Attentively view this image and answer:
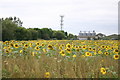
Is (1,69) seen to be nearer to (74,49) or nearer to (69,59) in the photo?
(69,59)

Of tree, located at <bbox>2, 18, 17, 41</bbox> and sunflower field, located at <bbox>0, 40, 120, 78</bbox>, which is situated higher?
tree, located at <bbox>2, 18, 17, 41</bbox>

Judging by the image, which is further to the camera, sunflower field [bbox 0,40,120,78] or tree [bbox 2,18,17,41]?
tree [bbox 2,18,17,41]

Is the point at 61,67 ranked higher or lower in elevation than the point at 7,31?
lower

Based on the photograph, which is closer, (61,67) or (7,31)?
(61,67)

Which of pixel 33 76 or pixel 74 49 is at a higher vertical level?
pixel 74 49

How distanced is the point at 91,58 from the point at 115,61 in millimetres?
524

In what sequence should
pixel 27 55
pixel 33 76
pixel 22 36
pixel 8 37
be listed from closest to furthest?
pixel 33 76
pixel 27 55
pixel 8 37
pixel 22 36

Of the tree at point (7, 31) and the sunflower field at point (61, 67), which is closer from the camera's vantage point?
the sunflower field at point (61, 67)

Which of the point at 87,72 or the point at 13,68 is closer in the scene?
the point at 87,72

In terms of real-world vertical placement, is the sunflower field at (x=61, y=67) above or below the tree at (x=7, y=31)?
below

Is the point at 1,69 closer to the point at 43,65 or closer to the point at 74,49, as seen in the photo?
the point at 43,65

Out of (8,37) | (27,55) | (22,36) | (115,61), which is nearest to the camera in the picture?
(115,61)

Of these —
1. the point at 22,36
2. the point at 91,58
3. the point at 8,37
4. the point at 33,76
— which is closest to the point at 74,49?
the point at 91,58

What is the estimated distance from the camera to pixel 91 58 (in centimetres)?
473
